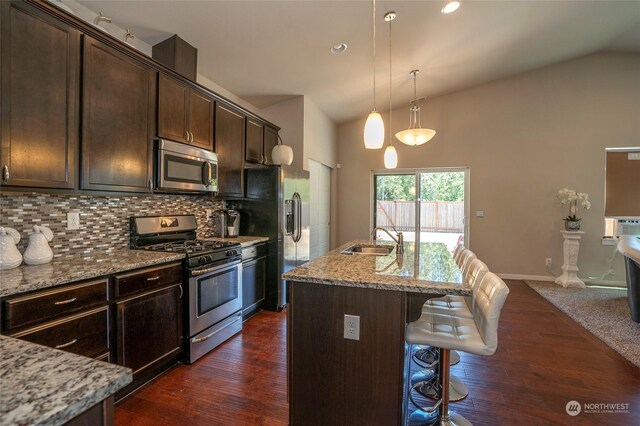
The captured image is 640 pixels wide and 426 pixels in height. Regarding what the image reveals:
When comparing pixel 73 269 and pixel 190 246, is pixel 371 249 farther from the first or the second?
pixel 73 269

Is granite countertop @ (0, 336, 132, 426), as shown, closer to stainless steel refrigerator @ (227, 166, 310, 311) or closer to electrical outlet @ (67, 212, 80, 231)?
electrical outlet @ (67, 212, 80, 231)

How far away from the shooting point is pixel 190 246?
9.06ft

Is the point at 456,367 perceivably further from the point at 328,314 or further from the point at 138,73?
the point at 138,73

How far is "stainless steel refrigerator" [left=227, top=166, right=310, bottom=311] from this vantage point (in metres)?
3.63

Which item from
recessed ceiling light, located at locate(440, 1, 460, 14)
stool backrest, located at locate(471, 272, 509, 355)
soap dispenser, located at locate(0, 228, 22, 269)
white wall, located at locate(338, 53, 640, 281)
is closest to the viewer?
stool backrest, located at locate(471, 272, 509, 355)

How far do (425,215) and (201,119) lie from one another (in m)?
4.36

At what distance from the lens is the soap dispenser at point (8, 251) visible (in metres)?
1.70

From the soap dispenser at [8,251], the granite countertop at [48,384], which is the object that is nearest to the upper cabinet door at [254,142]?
the soap dispenser at [8,251]

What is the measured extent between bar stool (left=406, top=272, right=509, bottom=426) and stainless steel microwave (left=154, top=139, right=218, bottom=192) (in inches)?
85.7

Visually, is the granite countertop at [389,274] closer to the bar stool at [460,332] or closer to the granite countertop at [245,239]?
the bar stool at [460,332]

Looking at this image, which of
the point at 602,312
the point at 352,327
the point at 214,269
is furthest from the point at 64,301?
the point at 602,312

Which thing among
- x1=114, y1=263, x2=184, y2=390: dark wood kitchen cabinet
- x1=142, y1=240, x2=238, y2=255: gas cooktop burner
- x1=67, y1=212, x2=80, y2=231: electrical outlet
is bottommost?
x1=114, y1=263, x2=184, y2=390: dark wood kitchen cabinet

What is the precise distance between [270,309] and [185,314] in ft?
4.69

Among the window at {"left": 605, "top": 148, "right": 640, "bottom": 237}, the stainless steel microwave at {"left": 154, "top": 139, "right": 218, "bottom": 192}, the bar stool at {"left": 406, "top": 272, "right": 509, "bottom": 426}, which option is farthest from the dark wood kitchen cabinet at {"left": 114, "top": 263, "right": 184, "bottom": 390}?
the window at {"left": 605, "top": 148, "right": 640, "bottom": 237}
